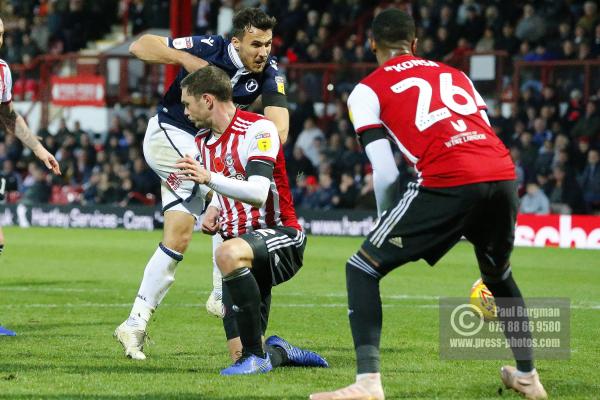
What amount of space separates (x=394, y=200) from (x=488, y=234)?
55cm

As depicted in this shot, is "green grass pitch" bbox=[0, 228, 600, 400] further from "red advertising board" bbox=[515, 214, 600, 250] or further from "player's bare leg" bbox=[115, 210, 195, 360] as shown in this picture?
"red advertising board" bbox=[515, 214, 600, 250]

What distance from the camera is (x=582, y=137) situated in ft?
69.3

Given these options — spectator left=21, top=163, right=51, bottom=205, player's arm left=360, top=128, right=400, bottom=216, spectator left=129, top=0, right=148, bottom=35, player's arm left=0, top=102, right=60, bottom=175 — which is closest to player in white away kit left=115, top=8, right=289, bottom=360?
player's arm left=0, top=102, right=60, bottom=175

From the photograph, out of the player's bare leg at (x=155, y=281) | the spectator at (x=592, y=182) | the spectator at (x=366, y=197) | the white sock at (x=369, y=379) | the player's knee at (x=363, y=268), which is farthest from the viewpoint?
the spectator at (x=366, y=197)

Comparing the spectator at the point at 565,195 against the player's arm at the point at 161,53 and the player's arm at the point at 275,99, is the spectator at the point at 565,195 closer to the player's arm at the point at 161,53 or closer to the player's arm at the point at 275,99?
the player's arm at the point at 275,99

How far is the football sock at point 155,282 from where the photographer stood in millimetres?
7723

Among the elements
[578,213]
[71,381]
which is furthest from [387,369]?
[578,213]

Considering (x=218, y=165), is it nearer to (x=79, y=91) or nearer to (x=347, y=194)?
(x=347, y=194)

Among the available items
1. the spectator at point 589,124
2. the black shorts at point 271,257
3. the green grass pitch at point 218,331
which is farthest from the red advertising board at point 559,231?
the black shorts at point 271,257

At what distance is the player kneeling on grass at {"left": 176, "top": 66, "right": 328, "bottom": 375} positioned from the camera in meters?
6.64

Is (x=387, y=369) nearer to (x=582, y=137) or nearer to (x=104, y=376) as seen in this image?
(x=104, y=376)

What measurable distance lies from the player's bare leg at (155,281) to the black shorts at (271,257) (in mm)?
696

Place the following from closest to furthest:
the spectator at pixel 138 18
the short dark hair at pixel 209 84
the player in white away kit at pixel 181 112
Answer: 1. the short dark hair at pixel 209 84
2. the player in white away kit at pixel 181 112
3. the spectator at pixel 138 18

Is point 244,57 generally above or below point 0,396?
above
